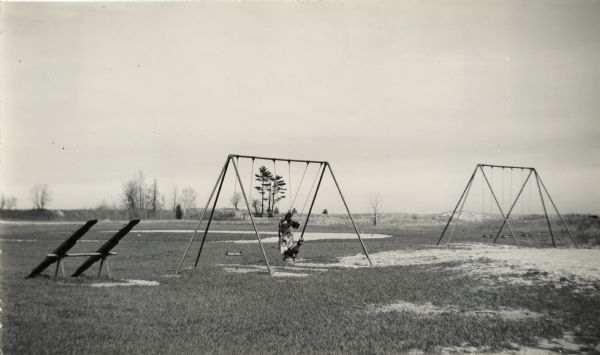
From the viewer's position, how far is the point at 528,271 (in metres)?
12.8

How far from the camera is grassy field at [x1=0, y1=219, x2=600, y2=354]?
7758 mm

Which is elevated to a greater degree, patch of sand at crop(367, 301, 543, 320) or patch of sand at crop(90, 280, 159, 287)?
patch of sand at crop(90, 280, 159, 287)

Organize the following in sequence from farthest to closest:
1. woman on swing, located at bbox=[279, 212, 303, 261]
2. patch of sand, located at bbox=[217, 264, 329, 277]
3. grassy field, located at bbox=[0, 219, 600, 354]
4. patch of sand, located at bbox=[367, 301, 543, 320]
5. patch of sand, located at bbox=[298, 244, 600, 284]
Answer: woman on swing, located at bbox=[279, 212, 303, 261]
patch of sand, located at bbox=[217, 264, 329, 277]
patch of sand, located at bbox=[298, 244, 600, 284]
patch of sand, located at bbox=[367, 301, 543, 320]
grassy field, located at bbox=[0, 219, 600, 354]

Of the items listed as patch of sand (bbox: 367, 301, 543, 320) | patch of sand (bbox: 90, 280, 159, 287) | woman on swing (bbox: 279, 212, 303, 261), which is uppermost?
woman on swing (bbox: 279, 212, 303, 261)

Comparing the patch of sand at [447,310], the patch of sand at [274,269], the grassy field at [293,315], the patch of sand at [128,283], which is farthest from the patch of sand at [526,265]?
the patch of sand at [128,283]

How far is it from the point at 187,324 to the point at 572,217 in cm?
3516

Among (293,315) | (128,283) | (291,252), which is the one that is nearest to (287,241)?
(291,252)

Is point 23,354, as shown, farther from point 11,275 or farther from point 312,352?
point 11,275

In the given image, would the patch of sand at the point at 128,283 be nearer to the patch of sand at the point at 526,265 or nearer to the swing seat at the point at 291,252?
the swing seat at the point at 291,252

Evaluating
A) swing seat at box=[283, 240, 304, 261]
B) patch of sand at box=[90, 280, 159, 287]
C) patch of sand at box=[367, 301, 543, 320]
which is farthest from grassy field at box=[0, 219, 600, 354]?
swing seat at box=[283, 240, 304, 261]

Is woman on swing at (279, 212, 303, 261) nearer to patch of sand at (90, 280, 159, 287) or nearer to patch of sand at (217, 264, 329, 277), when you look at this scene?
patch of sand at (217, 264, 329, 277)

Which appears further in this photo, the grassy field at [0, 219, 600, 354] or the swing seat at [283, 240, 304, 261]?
the swing seat at [283, 240, 304, 261]

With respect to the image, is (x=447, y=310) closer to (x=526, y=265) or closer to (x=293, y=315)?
(x=293, y=315)

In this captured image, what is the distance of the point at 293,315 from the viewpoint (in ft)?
32.3
